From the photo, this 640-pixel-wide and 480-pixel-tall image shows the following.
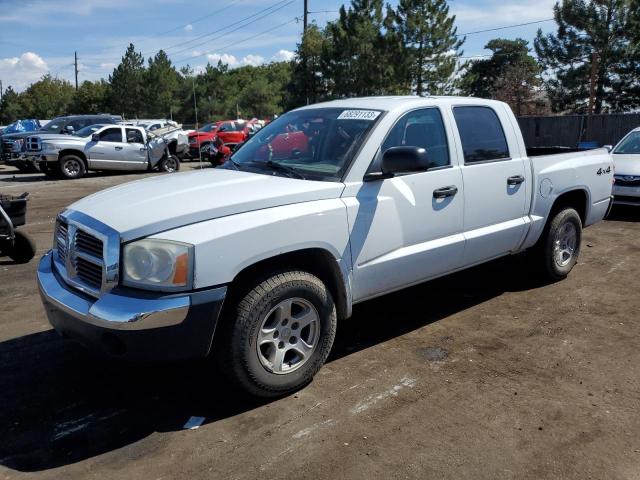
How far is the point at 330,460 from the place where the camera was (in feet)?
10.0

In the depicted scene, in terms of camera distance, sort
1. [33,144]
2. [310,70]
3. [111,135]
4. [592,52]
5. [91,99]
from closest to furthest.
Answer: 1. [33,144]
2. [111,135]
3. [592,52]
4. [310,70]
5. [91,99]

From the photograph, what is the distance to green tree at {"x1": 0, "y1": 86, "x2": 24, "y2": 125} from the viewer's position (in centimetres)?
8231

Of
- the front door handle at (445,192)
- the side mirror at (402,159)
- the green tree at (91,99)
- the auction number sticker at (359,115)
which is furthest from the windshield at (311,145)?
the green tree at (91,99)

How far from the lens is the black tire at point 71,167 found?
59.2 feet

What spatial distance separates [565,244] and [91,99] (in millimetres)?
75445

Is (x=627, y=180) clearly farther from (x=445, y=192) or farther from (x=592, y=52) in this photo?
(x=592, y=52)

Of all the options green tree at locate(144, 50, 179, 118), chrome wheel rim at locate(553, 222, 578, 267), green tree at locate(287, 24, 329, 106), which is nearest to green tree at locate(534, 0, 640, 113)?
green tree at locate(287, 24, 329, 106)

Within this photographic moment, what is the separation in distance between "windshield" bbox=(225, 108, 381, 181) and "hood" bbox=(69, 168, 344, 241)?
19 centimetres

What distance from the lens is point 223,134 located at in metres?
25.2

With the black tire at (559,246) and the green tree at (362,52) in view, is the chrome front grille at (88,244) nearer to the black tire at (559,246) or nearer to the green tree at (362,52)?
the black tire at (559,246)

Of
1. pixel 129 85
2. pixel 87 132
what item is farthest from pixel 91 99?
pixel 87 132

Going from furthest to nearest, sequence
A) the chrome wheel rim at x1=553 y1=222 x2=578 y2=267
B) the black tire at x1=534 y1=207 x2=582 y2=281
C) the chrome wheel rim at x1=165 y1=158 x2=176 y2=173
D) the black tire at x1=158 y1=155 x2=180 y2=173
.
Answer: the chrome wheel rim at x1=165 y1=158 x2=176 y2=173, the black tire at x1=158 y1=155 x2=180 y2=173, the chrome wheel rim at x1=553 y1=222 x2=578 y2=267, the black tire at x1=534 y1=207 x2=582 y2=281

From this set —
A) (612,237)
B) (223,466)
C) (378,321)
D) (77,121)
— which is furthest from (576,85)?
(223,466)

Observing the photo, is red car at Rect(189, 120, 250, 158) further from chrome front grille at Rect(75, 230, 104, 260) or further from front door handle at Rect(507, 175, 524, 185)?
chrome front grille at Rect(75, 230, 104, 260)
